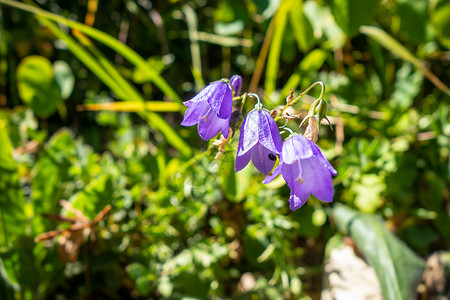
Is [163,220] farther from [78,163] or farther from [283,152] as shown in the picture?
[283,152]

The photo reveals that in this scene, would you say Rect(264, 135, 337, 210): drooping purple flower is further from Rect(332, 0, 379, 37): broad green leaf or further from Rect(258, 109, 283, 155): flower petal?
Rect(332, 0, 379, 37): broad green leaf

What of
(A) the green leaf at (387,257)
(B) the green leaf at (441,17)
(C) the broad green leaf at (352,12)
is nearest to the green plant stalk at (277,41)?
(C) the broad green leaf at (352,12)

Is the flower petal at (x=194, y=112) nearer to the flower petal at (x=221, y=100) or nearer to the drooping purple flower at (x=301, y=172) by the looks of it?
the flower petal at (x=221, y=100)

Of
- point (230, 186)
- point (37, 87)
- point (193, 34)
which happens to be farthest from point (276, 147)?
point (37, 87)

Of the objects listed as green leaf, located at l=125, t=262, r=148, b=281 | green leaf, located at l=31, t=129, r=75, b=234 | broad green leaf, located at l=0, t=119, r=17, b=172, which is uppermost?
broad green leaf, located at l=0, t=119, r=17, b=172

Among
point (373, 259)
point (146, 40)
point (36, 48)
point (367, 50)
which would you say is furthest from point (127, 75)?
point (373, 259)

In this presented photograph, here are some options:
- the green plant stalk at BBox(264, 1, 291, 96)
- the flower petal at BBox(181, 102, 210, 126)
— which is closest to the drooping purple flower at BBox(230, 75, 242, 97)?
the flower petal at BBox(181, 102, 210, 126)
